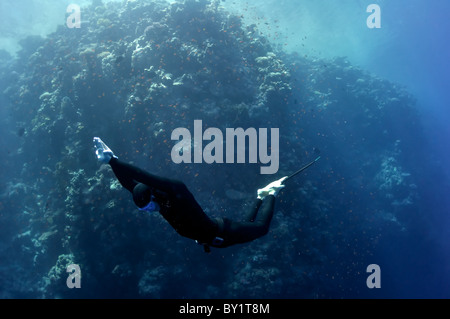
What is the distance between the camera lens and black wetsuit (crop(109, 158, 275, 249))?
118 inches

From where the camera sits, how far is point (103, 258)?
992cm

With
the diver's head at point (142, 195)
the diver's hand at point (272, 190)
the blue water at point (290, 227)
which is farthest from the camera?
the blue water at point (290, 227)

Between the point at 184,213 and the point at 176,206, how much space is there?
0.15 m

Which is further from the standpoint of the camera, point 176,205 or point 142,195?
point 176,205

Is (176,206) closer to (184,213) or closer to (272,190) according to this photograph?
(184,213)

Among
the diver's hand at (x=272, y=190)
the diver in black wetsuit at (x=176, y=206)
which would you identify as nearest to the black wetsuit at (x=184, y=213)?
the diver in black wetsuit at (x=176, y=206)

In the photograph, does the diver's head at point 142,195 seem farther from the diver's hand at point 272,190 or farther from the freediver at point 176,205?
the diver's hand at point 272,190

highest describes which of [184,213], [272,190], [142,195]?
[272,190]

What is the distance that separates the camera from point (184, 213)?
10.8 feet

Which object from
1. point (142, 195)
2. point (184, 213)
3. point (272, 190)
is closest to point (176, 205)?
point (184, 213)

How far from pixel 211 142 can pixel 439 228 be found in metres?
17.8

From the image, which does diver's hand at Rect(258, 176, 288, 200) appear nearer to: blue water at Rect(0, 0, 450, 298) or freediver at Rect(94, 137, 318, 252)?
freediver at Rect(94, 137, 318, 252)

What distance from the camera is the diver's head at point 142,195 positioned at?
2973 millimetres
